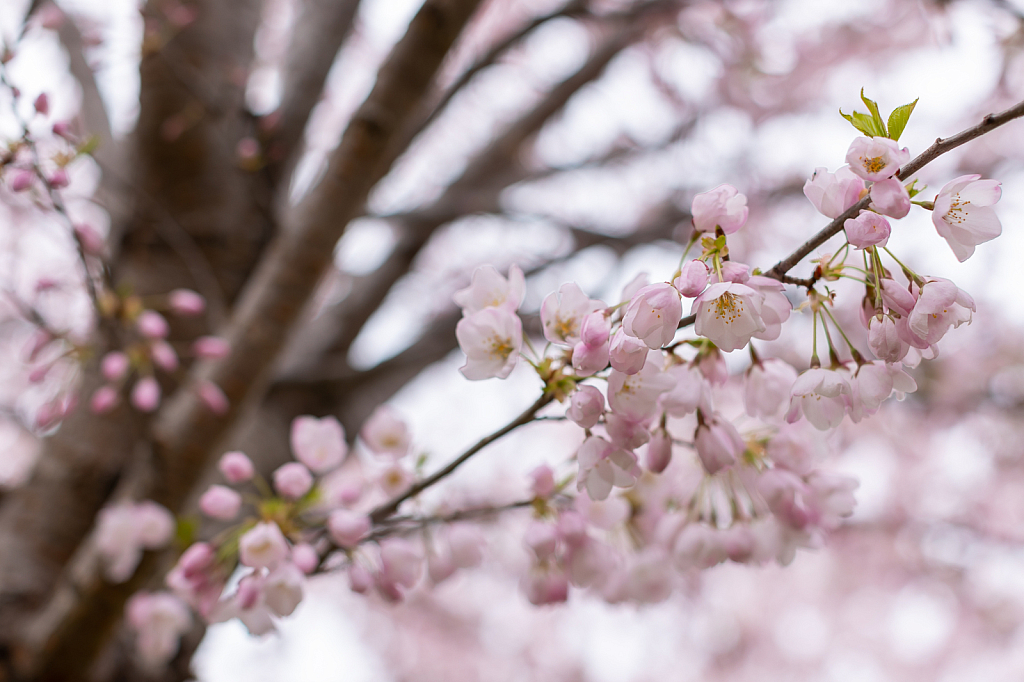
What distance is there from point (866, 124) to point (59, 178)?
0.82 metres

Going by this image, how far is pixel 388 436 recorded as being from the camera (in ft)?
2.09

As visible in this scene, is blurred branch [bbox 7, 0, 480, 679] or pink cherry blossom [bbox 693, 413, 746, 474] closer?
pink cherry blossom [bbox 693, 413, 746, 474]

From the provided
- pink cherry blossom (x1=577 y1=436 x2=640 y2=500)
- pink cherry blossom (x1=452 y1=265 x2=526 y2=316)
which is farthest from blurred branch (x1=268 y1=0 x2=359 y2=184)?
pink cherry blossom (x1=577 y1=436 x2=640 y2=500)

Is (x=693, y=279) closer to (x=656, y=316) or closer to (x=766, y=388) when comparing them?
(x=656, y=316)

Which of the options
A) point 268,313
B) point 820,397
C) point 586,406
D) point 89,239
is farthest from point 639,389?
point 89,239

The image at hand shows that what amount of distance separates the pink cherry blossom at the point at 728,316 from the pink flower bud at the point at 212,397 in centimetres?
77

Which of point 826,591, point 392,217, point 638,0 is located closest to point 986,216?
point 392,217

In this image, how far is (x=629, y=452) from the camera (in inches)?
17.3

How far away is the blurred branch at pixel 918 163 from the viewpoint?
32 centimetres

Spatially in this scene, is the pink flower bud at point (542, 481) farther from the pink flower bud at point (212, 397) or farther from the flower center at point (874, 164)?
the pink flower bud at point (212, 397)

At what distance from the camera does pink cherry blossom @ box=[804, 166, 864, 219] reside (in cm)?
38

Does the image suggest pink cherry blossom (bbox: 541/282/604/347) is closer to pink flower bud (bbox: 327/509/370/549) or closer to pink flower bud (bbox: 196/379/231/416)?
pink flower bud (bbox: 327/509/370/549)

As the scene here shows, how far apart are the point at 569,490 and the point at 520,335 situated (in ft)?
0.79

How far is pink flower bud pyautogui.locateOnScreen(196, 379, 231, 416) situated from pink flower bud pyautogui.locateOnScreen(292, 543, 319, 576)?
431mm
